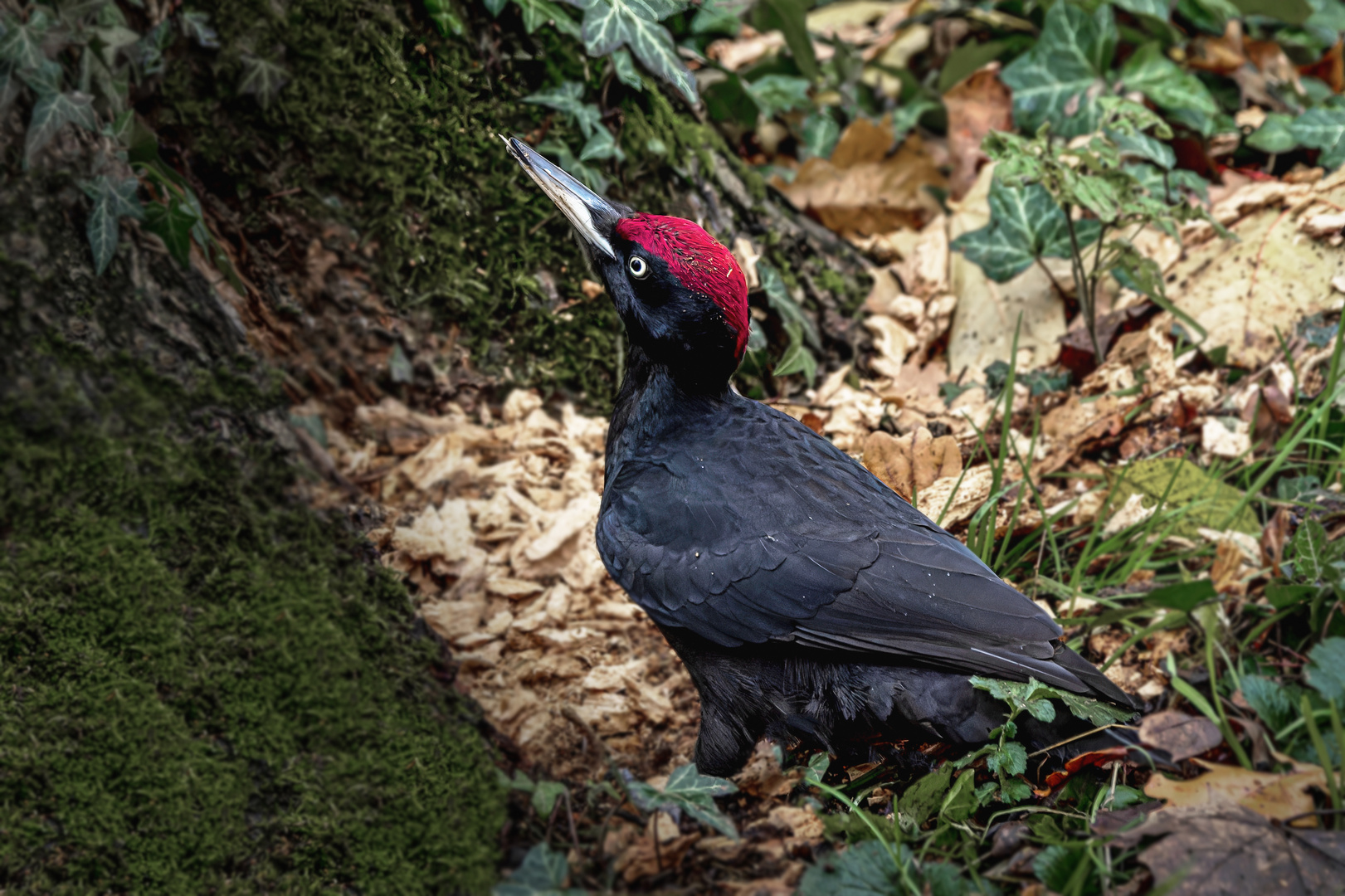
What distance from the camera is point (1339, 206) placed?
11.5 feet

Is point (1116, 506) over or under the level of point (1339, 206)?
under

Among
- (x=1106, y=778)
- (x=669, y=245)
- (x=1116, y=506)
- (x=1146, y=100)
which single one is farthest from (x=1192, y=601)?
(x=1146, y=100)

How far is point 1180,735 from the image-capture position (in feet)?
6.22

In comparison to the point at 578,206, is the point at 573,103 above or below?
above

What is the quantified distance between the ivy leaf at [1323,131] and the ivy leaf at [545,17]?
3293 mm

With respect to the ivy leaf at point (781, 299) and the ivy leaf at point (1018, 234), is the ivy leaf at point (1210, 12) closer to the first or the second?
the ivy leaf at point (1018, 234)

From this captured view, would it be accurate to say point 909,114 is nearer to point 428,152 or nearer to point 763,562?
point 428,152

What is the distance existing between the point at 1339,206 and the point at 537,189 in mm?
3253

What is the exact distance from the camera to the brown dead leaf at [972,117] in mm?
4414

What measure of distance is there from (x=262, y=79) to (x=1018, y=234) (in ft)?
9.61

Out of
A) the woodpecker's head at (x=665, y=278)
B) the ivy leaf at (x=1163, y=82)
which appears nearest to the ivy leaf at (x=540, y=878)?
the woodpecker's head at (x=665, y=278)

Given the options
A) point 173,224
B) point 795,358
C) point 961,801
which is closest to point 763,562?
point 961,801

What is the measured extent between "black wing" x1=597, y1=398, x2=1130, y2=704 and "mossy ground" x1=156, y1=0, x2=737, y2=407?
1.02 m

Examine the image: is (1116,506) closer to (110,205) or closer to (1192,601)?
(1192,601)
